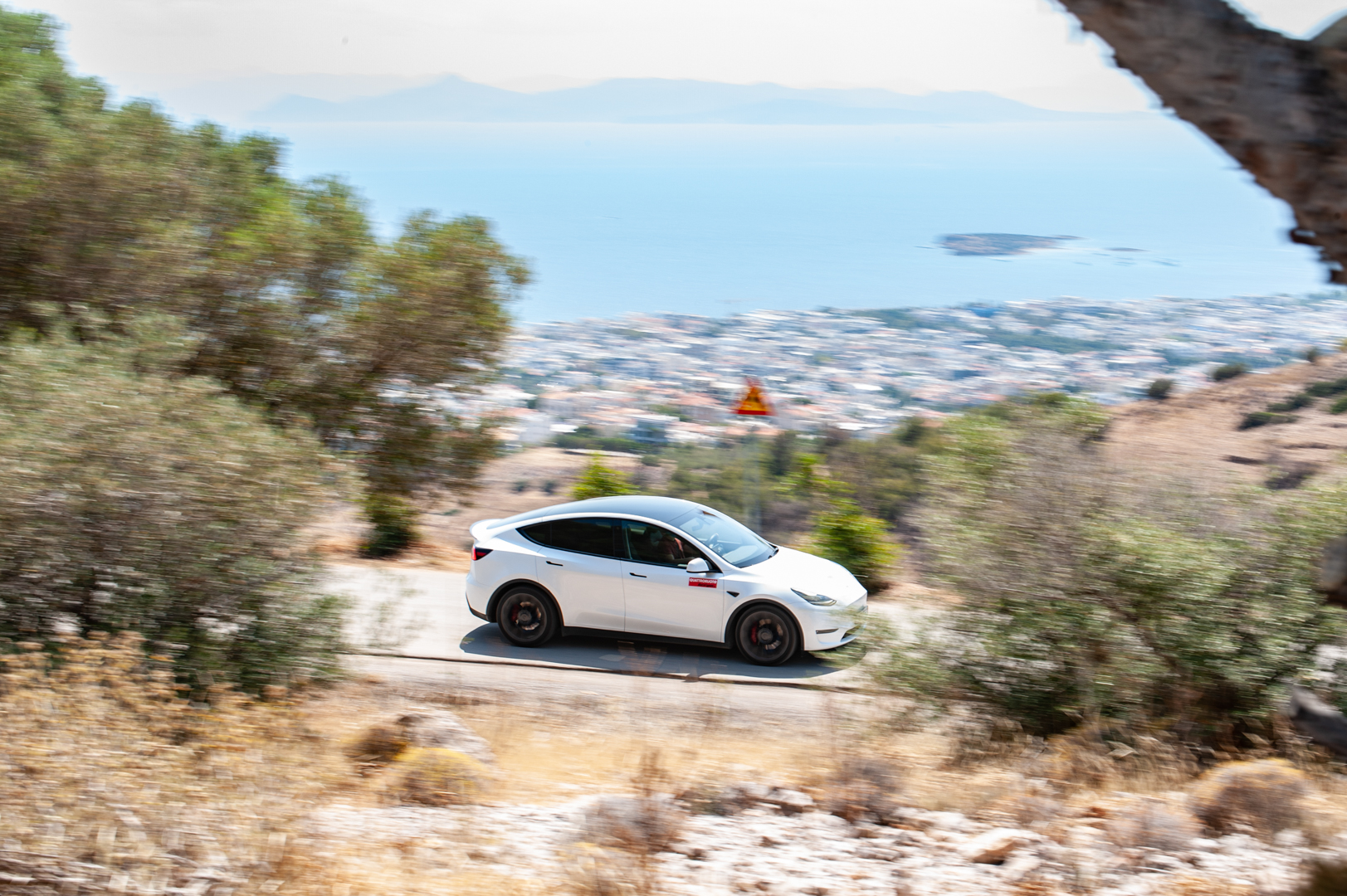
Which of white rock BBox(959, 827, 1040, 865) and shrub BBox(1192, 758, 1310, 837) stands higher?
shrub BBox(1192, 758, 1310, 837)

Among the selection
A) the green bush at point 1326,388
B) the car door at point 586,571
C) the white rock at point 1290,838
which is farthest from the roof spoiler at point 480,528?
the green bush at point 1326,388

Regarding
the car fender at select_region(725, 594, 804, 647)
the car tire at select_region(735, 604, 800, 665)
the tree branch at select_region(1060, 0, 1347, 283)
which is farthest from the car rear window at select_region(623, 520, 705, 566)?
the tree branch at select_region(1060, 0, 1347, 283)

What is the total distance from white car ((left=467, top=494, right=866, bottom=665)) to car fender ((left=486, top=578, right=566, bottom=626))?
1 centimetres

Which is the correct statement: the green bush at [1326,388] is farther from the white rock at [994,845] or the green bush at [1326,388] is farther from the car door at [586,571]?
the white rock at [994,845]

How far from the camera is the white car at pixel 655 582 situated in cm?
909

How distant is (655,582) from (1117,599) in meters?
4.36

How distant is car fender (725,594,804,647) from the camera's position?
29.6 ft

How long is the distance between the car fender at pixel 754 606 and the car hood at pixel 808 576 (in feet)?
0.56

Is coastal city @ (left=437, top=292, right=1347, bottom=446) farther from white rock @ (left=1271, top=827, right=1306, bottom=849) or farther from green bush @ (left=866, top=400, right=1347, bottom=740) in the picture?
white rock @ (left=1271, top=827, right=1306, bottom=849)

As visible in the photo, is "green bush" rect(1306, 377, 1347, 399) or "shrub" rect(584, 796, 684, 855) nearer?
"shrub" rect(584, 796, 684, 855)

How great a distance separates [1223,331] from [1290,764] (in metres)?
27.7

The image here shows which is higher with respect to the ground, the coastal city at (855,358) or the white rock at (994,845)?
the coastal city at (855,358)

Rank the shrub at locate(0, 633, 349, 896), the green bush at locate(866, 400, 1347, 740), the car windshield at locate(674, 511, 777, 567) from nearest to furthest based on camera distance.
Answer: the shrub at locate(0, 633, 349, 896) → the green bush at locate(866, 400, 1347, 740) → the car windshield at locate(674, 511, 777, 567)

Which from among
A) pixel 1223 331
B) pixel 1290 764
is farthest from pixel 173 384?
pixel 1223 331
